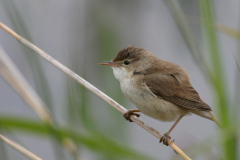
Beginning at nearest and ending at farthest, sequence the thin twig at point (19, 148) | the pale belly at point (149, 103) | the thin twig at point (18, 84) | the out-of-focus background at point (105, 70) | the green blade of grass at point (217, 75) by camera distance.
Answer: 1. the green blade of grass at point (217, 75)
2. the out-of-focus background at point (105, 70)
3. the thin twig at point (19, 148)
4. the thin twig at point (18, 84)
5. the pale belly at point (149, 103)

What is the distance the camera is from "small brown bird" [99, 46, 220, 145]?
2.59m

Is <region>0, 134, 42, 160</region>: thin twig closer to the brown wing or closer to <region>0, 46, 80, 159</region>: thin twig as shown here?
<region>0, 46, 80, 159</region>: thin twig

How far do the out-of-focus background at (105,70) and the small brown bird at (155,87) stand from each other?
0.33 feet

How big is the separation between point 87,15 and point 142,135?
220 centimetres

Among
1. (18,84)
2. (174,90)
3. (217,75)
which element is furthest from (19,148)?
(174,90)

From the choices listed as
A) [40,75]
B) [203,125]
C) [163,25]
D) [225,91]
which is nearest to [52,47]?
[163,25]

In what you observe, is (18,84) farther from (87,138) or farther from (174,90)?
(174,90)

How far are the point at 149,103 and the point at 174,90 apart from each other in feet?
1.04

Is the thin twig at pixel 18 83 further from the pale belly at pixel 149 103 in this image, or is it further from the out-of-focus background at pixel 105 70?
the pale belly at pixel 149 103

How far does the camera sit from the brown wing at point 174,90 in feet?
8.72

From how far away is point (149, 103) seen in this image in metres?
2.57

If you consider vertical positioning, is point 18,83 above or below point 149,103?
above

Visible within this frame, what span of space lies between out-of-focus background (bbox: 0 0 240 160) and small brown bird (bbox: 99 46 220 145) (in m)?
0.10

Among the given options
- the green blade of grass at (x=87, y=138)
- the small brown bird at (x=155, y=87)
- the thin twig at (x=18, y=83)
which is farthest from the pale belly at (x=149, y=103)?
→ the green blade of grass at (x=87, y=138)
